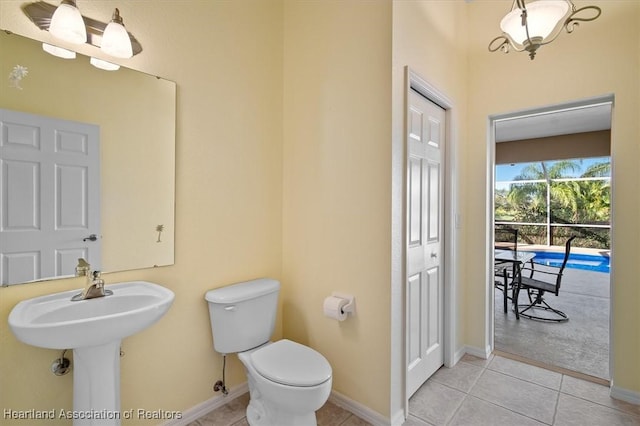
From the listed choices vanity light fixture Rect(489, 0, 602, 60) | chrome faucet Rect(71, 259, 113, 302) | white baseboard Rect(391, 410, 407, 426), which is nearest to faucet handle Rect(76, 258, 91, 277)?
chrome faucet Rect(71, 259, 113, 302)

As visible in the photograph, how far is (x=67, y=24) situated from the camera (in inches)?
50.0

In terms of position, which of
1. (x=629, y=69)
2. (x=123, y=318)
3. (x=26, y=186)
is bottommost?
(x=123, y=318)

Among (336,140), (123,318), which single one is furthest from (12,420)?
(336,140)

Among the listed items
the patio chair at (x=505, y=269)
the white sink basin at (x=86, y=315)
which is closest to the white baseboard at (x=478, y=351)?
the patio chair at (x=505, y=269)

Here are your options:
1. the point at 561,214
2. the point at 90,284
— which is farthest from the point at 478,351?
the point at 561,214

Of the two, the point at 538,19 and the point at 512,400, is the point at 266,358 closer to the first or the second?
the point at 512,400

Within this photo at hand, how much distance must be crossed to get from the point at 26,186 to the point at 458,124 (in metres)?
2.70

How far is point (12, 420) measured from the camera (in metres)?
1.21

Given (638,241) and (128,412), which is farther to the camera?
(638,241)

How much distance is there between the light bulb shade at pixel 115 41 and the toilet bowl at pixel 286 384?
65.0 inches

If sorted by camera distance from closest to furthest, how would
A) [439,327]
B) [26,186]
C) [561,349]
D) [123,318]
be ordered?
[123,318]
[26,186]
[439,327]
[561,349]

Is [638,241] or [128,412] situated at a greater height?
[638,241]

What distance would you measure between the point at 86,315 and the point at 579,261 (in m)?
9.16

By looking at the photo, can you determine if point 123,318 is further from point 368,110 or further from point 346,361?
point 368,110
